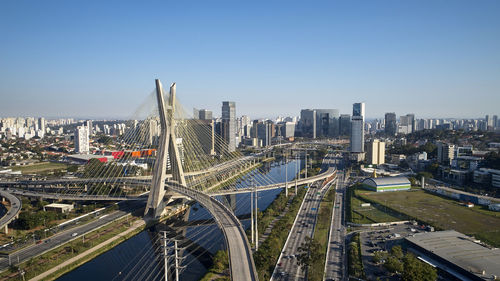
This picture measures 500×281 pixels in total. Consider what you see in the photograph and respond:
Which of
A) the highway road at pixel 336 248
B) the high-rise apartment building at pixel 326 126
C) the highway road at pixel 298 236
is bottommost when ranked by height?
the highway road at pixel 336 248

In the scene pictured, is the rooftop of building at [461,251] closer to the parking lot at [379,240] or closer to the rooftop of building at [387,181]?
the parking lot at [379,240]

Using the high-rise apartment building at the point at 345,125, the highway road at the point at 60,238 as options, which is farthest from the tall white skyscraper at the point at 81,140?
the high-rise apartment building at the point at 345,125

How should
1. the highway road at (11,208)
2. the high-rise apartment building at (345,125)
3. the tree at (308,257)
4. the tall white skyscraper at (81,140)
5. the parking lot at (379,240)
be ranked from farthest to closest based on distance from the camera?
1. the high-rise apartment building at (345,125)
2. the tall white skyscraper at (81,140)
3. the highway road at (11,208)
4. the parking lot at (379,240)
5. the tree at (308,257)

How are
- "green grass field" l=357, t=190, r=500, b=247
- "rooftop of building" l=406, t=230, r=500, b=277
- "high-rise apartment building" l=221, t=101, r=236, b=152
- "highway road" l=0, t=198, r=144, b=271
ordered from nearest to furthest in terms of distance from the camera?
1. "rooftop of building" l=406, t=230, r=500, b=277
2. "highway road" l=0, t=198, r=144, b=271
3. "green grass field" l=357, t=190, r=500, b=247
4. "high-rise apartment building" l=221, t=101, r=236, b=152

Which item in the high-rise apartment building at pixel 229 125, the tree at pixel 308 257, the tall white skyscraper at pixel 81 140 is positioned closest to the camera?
the tree at pixel 308 257

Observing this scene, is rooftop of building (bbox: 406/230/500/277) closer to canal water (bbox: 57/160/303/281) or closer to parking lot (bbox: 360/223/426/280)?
parking lot (bbox: 360/223/426/280)

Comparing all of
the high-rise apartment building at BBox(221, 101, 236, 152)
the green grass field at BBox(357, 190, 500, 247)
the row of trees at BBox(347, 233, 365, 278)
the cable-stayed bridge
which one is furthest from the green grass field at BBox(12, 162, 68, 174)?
the row of trees at BBox(347, 233, 365, 278)
